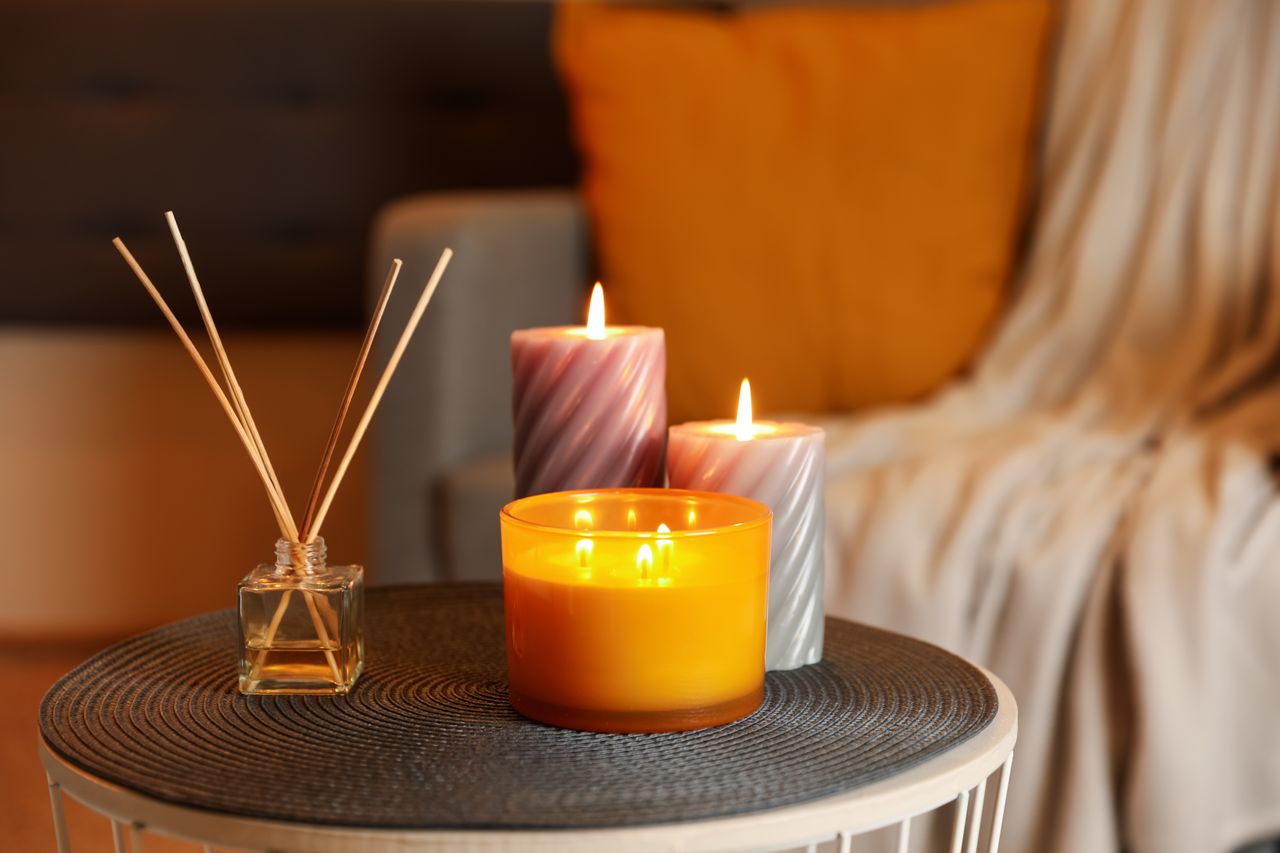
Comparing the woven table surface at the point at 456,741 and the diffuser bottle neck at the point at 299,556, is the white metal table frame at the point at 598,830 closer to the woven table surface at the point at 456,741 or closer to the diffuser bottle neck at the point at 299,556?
the woven table surface at the point at 456,741

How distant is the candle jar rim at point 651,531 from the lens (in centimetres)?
62

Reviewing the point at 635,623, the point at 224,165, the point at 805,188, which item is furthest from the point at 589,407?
the point at 224,165

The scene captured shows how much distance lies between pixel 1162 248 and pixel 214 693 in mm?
1326

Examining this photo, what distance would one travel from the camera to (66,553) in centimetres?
215

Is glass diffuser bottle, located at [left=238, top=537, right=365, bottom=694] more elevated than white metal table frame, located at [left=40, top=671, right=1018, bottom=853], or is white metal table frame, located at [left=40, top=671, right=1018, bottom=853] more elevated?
glass diffuser bottle, located at [left=238, top=537, right=365, bottom=694]

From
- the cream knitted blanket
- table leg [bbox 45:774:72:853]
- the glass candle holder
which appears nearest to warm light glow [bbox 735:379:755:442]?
the glass candle holder

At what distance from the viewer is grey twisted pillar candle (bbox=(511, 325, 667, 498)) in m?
0.75

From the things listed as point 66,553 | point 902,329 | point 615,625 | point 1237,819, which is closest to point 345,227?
point 66,553

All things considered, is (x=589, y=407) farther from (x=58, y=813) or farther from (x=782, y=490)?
(x=58, y=813)

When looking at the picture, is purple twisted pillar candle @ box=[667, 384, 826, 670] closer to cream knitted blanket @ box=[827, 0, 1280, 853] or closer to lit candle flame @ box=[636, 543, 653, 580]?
lit candle flame @ box=[636, 543, 653, 580]

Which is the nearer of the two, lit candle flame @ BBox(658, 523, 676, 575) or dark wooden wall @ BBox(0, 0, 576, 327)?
lit candle flame @ BBox(658, 523, 676, 575)

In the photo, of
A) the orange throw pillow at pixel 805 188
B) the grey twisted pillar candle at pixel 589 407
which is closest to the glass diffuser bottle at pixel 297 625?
the grey twisted pillar candle at pixel 589 407

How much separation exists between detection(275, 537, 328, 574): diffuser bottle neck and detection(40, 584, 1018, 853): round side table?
6 centimetres

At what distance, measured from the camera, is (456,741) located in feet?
2.02
